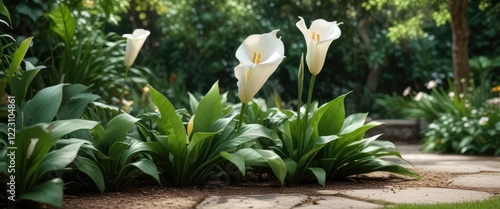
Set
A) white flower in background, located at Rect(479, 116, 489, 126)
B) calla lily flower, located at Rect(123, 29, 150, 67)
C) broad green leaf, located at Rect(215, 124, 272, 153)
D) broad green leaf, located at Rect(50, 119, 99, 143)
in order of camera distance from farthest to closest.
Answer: white flower in background, located at Rect(479, 116, 489, 126), calla lily flower, located at Rect(123, 29, 150, 67), broad green leaf, located at Rect(215, 124, 272, 153), broad green leaf, located at Rect(50, 119, 99, 143)

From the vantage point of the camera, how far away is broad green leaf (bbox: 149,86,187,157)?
2.74m

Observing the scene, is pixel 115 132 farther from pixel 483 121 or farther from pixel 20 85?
pixel 483 121

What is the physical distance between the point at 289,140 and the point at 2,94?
1.38 metres

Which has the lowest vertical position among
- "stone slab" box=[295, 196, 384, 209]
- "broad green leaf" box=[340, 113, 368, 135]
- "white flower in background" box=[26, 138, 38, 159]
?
"stone slab" box=[295, 196, 384, 209]

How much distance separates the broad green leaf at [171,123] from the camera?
8.98 ft

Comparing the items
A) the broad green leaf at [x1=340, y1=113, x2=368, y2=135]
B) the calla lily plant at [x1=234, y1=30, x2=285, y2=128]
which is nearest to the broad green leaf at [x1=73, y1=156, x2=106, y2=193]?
the calla lily plant at [x1=234, y1=30, x2=285, y2=128]

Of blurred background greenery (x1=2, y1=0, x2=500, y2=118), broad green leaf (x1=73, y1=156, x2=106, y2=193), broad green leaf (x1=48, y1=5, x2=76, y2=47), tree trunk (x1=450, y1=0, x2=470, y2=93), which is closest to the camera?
broad green leaf (x1=73, y1=156, x2=106, y2=193)

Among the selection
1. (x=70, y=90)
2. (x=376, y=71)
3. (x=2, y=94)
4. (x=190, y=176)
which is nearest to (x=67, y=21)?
(x=70, y=90)

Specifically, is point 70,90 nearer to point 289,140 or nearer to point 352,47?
point 289,140

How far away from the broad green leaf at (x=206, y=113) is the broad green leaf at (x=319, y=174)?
1.74ft

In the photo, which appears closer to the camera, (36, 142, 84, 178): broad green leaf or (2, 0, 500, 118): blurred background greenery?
(36, 142, 84, 178): broad green leaf

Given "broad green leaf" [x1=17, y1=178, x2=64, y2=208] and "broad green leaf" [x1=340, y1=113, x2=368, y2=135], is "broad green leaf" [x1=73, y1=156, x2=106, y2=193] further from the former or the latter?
"broad green leaf" [x1=340, y1=113, x2=368, y2=135]

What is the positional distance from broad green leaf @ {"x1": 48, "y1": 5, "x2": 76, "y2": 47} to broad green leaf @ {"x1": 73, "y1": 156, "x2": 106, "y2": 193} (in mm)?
2095

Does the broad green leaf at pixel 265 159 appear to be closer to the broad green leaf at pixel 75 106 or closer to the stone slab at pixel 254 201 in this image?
the stone slab at pixel 254 201
